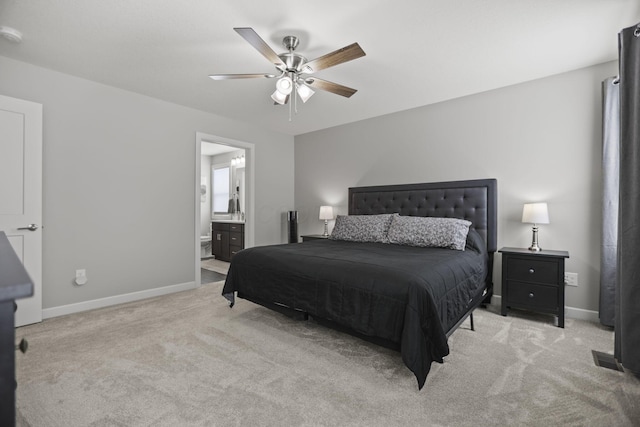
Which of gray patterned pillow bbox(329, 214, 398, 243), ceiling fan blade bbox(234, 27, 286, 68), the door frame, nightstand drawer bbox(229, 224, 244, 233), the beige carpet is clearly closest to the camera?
the beige carpet

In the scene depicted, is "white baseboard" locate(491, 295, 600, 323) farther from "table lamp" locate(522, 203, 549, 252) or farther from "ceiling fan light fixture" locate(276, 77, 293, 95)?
"ceiling fan light fixture" locate(276, 77, 293, 95)

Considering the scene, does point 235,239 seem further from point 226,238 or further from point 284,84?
point 284,84

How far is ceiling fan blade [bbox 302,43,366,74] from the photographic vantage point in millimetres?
2100

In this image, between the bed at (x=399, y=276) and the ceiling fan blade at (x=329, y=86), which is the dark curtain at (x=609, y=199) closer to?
the bed at (x=399, y=276)

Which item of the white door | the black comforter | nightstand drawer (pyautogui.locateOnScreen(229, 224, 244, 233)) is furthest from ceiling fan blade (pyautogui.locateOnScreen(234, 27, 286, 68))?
nightstand drawer (pyautogui.locateOnScreen(229, 224, 244, 233))

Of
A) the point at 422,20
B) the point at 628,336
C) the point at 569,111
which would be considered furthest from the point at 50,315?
the point at 569,111

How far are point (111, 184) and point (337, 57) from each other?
9.55ft

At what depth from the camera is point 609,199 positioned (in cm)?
Answer: 273

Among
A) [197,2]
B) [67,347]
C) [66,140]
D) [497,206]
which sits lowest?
[67,347]

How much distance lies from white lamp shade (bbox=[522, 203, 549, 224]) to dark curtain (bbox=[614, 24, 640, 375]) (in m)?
1.13

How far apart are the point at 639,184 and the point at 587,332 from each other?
160 cm

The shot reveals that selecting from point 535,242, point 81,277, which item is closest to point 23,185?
point 81,277

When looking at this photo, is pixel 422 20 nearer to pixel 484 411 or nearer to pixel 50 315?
pixel 484 411

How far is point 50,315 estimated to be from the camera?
119 inches
